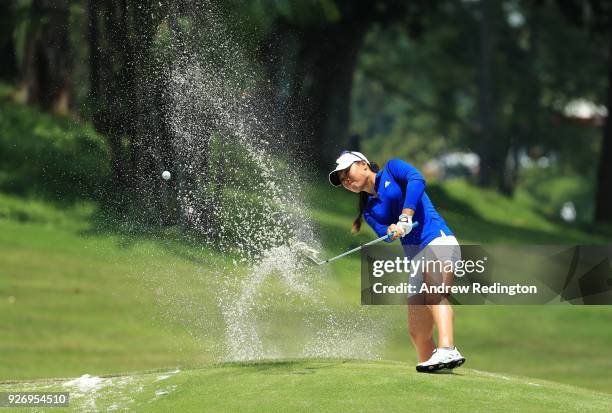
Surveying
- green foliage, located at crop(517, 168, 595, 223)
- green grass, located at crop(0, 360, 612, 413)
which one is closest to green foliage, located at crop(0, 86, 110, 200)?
→ green grass, located at crop(0, 360, 612, 413)

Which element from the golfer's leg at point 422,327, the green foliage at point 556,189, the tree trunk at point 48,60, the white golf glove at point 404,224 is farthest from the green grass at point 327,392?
the green foliage at point 556,189

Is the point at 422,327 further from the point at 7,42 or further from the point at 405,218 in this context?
the point at 7,42

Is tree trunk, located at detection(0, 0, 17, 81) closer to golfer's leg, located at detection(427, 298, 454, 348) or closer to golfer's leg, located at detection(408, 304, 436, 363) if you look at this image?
golfer's leg, located at detection(408, 304, 436, 363)

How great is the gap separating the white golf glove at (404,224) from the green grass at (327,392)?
1022 mm

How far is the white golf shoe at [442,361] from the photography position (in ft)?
31.8

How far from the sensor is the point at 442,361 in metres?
9.70

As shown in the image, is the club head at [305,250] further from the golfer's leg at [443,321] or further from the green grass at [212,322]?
the golfer's leg at [443,321]

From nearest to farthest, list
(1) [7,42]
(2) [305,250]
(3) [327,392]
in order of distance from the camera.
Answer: (3) [327,392]
(2) [305,250]
(1) [7,42]

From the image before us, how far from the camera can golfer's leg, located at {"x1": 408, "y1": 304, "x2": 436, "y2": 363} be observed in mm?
10070

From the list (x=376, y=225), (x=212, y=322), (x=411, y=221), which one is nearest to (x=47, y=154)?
(x=212, y=322)

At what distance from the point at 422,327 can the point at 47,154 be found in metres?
17.8

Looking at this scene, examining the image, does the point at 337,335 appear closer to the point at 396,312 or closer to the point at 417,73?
the point at 396,312

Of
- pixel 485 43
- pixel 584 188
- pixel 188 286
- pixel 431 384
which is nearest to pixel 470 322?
pixel 188 286

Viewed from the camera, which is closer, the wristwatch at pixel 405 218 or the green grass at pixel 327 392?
the green grass at pixel 327 392
